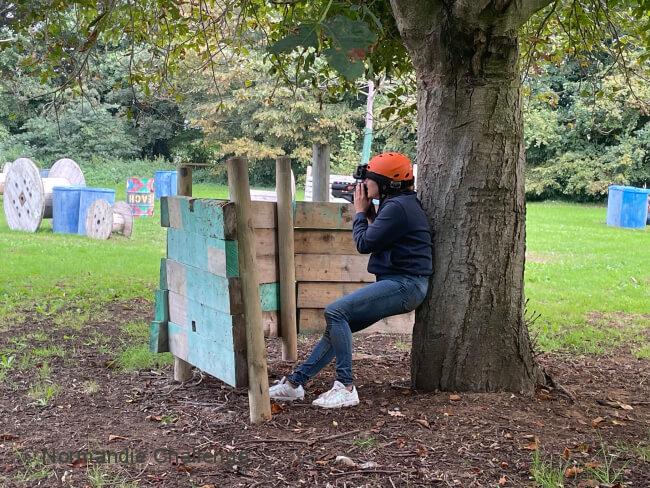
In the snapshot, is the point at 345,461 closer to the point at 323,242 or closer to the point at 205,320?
the point at 205,320

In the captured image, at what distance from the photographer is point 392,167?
485 cm

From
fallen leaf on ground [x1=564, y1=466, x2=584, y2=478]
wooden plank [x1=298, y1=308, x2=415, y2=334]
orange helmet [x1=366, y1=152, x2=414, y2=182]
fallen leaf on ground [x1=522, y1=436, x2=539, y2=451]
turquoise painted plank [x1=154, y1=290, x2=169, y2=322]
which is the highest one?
orange helmet [x1=366, y1=152, x2=414, y2=182]

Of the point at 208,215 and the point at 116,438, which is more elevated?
the point at 208,215

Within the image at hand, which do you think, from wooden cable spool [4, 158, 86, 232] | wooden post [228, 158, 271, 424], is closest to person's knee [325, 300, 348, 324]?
wooden post [228, 158, 271, 424]

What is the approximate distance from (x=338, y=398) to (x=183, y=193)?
1.84 m

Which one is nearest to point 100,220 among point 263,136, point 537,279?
point 537,279

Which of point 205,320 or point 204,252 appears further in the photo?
point 205,320

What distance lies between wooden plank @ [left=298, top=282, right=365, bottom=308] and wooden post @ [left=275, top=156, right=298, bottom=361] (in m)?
0.27

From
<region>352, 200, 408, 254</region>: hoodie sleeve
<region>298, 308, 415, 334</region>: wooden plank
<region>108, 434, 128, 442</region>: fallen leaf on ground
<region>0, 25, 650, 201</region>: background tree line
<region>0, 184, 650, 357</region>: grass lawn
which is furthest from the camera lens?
<region>0, 25, 650, 201</region>: background tree line

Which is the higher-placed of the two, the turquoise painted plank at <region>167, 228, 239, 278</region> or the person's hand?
the person's hand

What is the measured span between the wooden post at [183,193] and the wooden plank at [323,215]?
86 cm

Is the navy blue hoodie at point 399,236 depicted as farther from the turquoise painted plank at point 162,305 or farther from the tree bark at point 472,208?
the turquoise painted plank at point 162,305

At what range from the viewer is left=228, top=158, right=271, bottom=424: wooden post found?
454 centimetres

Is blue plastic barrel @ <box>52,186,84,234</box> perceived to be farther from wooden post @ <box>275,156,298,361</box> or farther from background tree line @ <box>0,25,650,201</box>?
background tree line @ <box>0,25,650,201</box>
